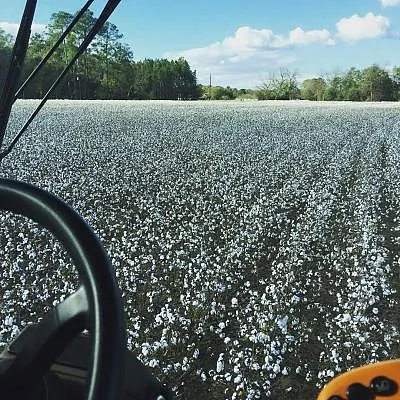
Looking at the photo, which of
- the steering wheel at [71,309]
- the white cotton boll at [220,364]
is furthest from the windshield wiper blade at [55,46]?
the white cotton boll at [220,364]

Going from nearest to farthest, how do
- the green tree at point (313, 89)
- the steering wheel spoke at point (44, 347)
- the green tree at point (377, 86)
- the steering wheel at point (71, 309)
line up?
the steering wheel at point (71, 309)
the steering wheel spoke at point (44, 347)
the green tree at point (377, 86)
the green tree at point (313, 89)

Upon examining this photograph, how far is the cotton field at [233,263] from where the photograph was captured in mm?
3742

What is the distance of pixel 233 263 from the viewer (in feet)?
17.9

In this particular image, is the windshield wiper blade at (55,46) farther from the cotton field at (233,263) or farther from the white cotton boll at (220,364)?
the white cotton boll at (220,364)

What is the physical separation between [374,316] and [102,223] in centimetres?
358

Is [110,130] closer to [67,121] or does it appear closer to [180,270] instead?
[67,121]

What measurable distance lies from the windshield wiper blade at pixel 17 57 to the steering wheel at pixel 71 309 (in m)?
0.15

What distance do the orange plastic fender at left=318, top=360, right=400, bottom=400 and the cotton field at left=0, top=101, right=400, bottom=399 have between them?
1915 mm

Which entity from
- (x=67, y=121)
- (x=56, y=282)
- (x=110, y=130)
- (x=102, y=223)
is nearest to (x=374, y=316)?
(x=56, y=282)

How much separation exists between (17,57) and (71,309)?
1.51ft

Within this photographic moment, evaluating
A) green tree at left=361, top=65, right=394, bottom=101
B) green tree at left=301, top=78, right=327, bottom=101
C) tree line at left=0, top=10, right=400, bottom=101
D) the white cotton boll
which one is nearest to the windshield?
the white cotton boll

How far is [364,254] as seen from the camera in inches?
228

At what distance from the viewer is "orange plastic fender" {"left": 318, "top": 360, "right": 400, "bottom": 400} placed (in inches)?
56.9

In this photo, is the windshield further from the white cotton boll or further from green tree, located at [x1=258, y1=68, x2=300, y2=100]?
green tree, located at [x1=258, y1=68, x2=300, y2=100]
